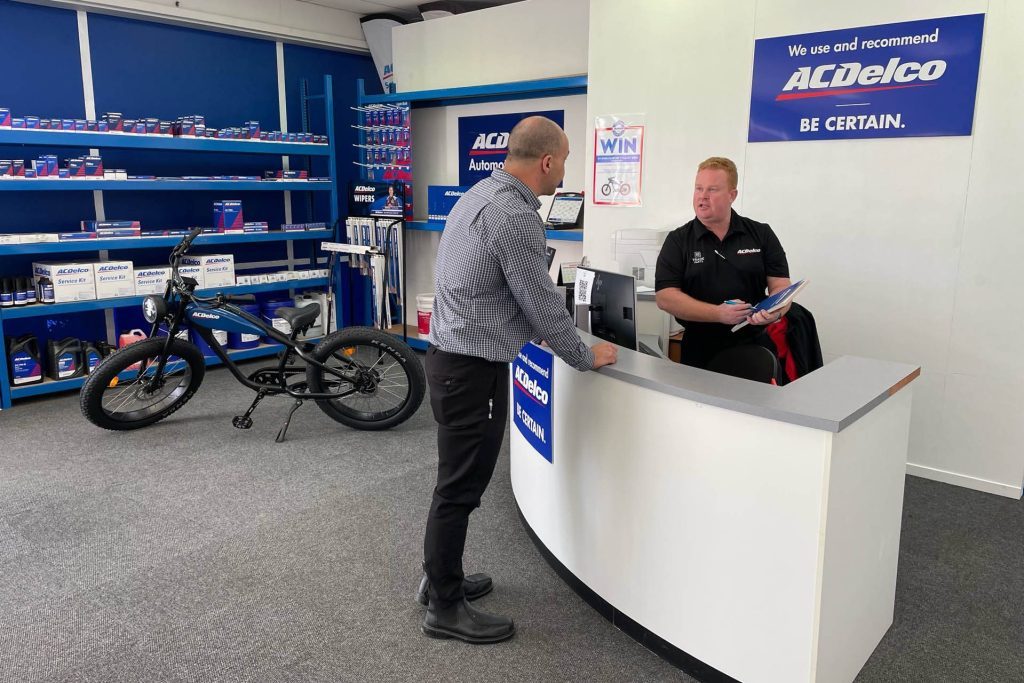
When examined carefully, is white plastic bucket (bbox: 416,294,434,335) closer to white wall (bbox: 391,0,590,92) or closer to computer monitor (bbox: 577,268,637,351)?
white wall (bbox: 391,0,590,92)

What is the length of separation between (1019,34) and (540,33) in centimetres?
311

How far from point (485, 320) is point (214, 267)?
3995mm

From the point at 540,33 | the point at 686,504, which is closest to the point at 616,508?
the point at 686,504

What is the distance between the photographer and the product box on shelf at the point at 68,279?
4.92 metres

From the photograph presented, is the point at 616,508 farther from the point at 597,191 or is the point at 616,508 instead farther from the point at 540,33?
the point at 540,33

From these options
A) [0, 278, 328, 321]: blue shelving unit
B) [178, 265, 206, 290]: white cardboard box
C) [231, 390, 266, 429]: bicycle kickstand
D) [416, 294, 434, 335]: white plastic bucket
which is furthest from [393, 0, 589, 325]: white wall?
[231, 390, 266, 429]: bicycle kickstand

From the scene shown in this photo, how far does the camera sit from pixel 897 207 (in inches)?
146

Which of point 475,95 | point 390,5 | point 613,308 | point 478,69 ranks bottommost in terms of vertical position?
point 613,308

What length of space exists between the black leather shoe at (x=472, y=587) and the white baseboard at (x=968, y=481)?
7.51 feet

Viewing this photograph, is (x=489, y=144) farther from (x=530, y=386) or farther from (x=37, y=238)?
(x=530, y=386)

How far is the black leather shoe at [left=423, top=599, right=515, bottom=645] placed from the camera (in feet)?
7.92

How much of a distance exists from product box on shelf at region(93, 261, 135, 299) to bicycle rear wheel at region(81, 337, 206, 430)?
0.67 m

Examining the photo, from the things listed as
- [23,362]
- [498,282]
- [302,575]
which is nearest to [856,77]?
[498,282]

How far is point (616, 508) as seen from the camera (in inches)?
93.4
